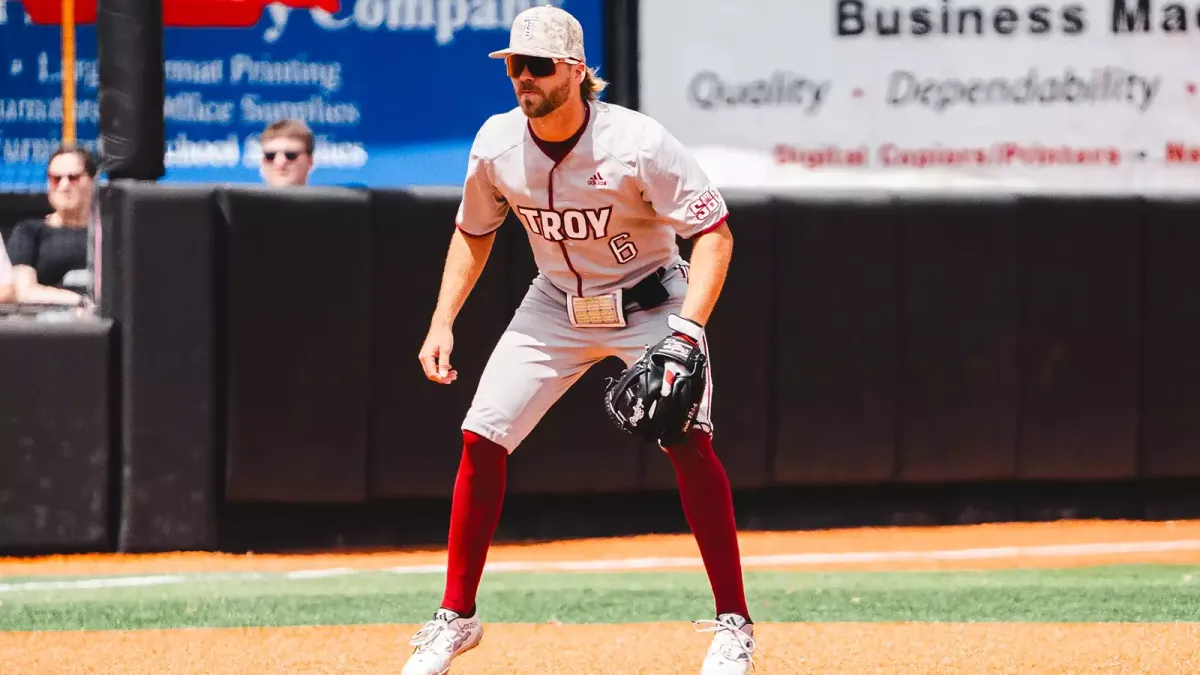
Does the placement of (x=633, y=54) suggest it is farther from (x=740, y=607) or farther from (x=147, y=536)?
(x=740, y=607)

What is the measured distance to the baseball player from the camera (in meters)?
4.38

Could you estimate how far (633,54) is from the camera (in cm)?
1029

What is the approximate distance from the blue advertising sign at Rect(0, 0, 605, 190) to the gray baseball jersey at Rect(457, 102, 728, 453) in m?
5.80

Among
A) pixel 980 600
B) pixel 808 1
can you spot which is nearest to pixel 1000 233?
pixel 980 600

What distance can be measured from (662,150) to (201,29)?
6.50 meters

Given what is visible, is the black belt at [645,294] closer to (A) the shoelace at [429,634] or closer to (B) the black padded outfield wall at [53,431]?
(A) the shoelace at [429,634]

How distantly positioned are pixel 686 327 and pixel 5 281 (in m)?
4.19

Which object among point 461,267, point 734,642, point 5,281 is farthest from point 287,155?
point 734,642

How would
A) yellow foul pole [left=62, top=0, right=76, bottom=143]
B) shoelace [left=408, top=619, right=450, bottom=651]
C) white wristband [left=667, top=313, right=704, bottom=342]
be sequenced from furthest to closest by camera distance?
yellow foul pole [left=62, top=0, right=76, bottom=143] < shoelace [left=408, top=619, right=450, bottom=651] < white wristband [left=667, top=313, right=704, bottom=342]

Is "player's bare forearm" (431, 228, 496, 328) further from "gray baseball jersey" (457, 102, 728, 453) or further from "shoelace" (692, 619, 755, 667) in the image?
"shoelace" (692, 619, 755, 667)

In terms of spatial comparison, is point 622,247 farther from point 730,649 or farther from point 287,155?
point 287,155

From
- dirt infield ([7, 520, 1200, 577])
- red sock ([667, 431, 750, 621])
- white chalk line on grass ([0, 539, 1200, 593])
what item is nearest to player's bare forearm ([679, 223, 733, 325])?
A: red sock ([667, 431, 750, 621])

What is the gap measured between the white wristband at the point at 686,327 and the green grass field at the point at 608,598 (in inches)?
61.3

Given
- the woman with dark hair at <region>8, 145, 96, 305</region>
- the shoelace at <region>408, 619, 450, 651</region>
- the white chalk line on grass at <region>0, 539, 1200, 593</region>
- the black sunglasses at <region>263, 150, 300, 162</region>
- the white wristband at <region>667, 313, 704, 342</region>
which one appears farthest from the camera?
the woman with dark hair at <region>8, 145, 96, 305</region>
